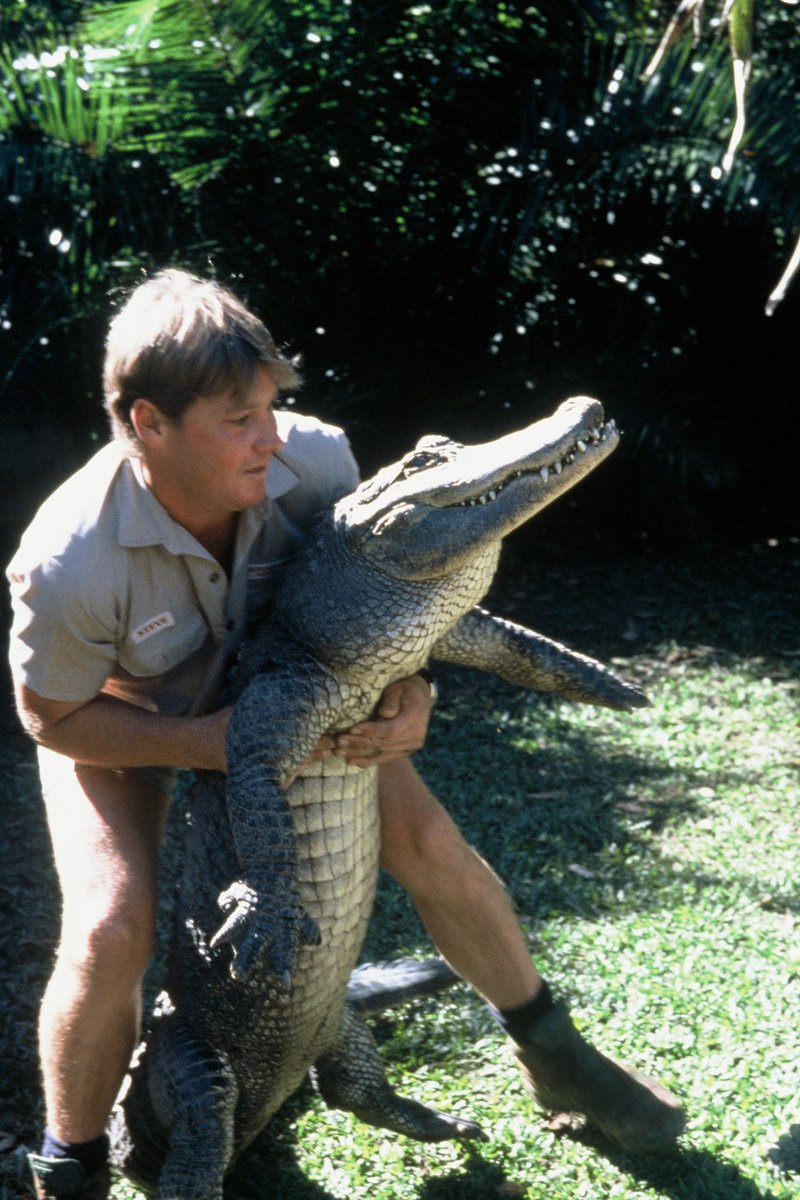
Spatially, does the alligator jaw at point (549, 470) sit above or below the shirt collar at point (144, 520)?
above

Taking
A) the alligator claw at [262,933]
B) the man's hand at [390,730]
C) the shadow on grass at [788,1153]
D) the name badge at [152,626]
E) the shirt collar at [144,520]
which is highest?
the shirt collar at [144,520]

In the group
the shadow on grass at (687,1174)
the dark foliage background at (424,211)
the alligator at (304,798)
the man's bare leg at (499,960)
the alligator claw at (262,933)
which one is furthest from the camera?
the dark foliage background at (424,211)

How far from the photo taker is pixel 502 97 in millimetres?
6031

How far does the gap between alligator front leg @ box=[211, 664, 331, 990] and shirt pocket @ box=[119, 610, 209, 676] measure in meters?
0.24

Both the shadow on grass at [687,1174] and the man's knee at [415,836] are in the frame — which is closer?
the shadow on grass at [687,1174]

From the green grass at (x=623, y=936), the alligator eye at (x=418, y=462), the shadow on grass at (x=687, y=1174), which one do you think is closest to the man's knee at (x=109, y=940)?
the green grass at (x=623, y=936)

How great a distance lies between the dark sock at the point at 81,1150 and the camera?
7.89 feet

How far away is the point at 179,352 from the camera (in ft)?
7.75

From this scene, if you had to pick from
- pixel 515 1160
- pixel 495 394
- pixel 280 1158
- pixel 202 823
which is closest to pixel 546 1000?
pixel 515 1160

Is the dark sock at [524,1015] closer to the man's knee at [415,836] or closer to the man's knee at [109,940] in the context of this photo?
the man's knee at [415,836]

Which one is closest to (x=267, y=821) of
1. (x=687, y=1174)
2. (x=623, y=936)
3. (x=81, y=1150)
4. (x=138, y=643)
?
(x=138, y=643)

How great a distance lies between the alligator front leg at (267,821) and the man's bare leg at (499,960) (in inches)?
17.6

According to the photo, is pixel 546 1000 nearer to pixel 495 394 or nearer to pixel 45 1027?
pixel 45 1027

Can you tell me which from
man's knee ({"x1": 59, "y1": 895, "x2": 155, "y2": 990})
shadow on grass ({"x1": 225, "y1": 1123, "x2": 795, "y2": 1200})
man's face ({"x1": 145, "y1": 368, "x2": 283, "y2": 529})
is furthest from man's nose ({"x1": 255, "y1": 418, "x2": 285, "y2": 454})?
shadow on grass ({"x1": 225, "y1": 1123, "x2": 795, "y2": 1200})
